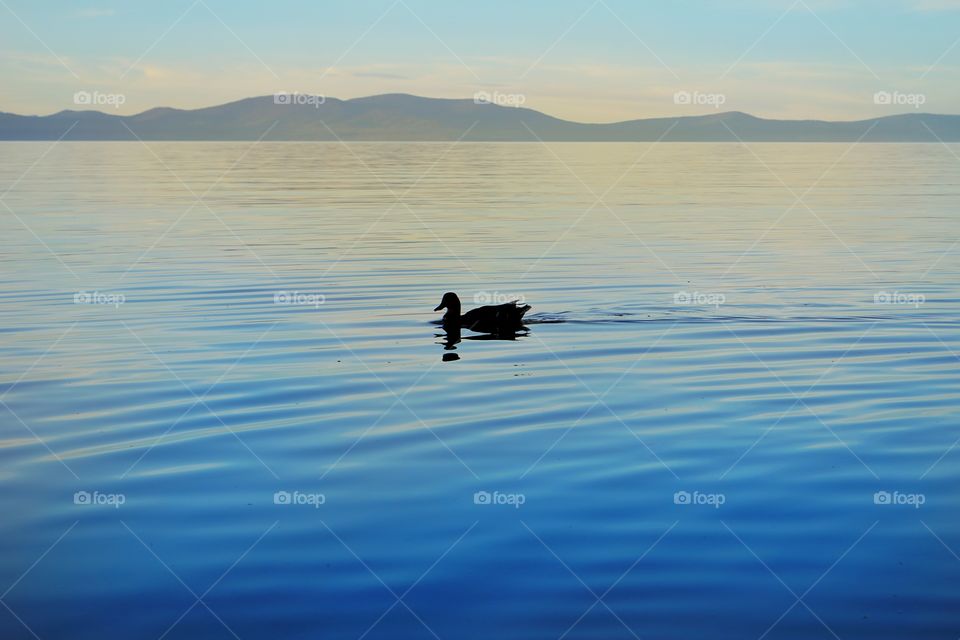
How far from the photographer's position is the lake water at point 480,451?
25.0 ft

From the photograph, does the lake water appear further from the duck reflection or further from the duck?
the duck

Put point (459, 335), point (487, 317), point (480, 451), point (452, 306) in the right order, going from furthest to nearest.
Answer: point (452, 306) → point (487, 317) → point (459, 335) → point (480, 451)

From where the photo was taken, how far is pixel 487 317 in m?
20.2

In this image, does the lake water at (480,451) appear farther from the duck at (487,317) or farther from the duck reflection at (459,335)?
the duck at (487,317)

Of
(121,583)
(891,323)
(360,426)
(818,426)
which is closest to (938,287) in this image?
(891,323)

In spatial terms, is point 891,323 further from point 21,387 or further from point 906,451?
point 21,387

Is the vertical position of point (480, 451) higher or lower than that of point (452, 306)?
lower

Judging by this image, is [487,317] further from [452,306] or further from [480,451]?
[480,451]

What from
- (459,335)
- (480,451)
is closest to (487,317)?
(459,335)

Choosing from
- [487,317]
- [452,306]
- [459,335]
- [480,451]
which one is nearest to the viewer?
[480,451]

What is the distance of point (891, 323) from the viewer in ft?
64.7

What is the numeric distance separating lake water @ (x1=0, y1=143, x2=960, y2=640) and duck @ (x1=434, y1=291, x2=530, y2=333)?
633 millimetres

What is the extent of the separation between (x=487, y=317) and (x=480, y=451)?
8.73 meters

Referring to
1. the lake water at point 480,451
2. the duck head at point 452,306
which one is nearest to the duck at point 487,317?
the duck head at point 452,306
